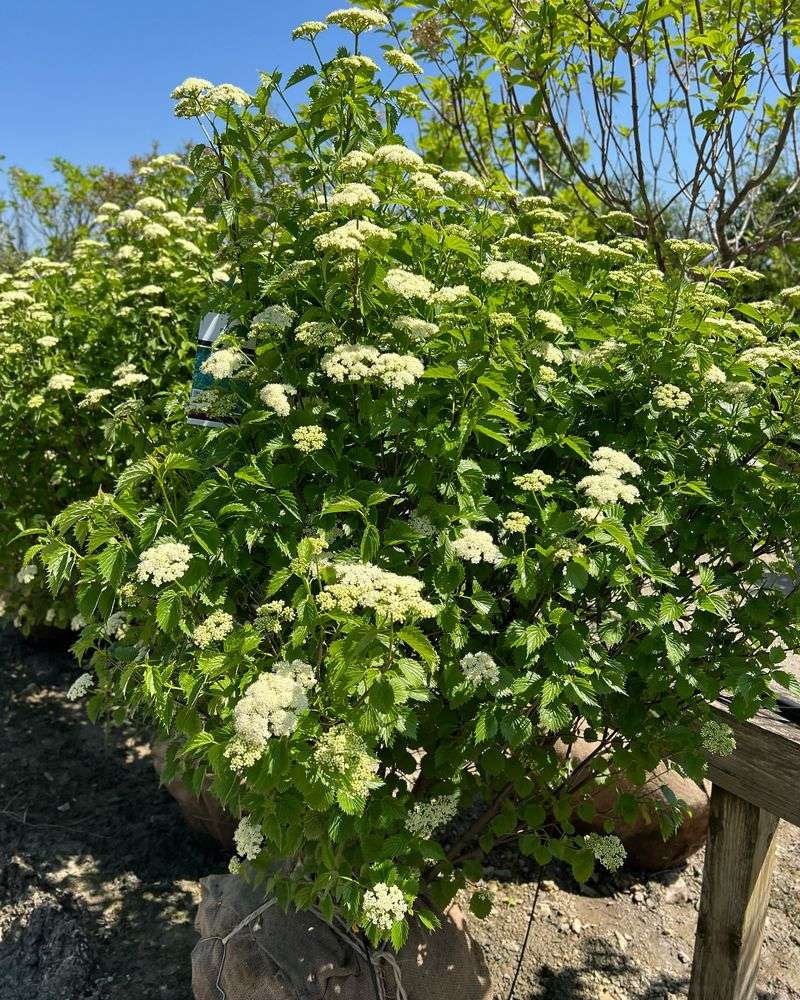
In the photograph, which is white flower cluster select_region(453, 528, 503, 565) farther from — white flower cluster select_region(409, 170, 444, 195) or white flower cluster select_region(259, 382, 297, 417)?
white flower cluster select_region(409, 170, 444, 195)

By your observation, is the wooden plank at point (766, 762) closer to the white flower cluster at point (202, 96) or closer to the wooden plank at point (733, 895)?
the wooden plank at point (733, 895)

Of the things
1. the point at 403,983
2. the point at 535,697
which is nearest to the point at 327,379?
the point at 535,697

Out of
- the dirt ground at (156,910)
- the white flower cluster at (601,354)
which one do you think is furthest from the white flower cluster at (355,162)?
the dirt ground at (156,910)

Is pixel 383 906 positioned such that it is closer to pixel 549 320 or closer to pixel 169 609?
pixel 169 609

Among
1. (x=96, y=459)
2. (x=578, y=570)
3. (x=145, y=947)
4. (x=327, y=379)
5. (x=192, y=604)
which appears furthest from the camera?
(x=96, y=459)

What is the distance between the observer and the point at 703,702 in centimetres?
219

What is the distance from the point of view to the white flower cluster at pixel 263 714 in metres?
1.47

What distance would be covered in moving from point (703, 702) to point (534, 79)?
301 centimetres

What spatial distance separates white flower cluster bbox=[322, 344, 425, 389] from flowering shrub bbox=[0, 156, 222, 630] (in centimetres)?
173

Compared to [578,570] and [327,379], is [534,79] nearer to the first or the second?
[327,379]

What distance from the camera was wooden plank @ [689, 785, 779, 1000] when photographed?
95.3 inches

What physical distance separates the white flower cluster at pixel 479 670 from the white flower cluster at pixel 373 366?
0.66 metres

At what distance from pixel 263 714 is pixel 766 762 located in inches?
61.7

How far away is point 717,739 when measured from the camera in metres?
2.07
